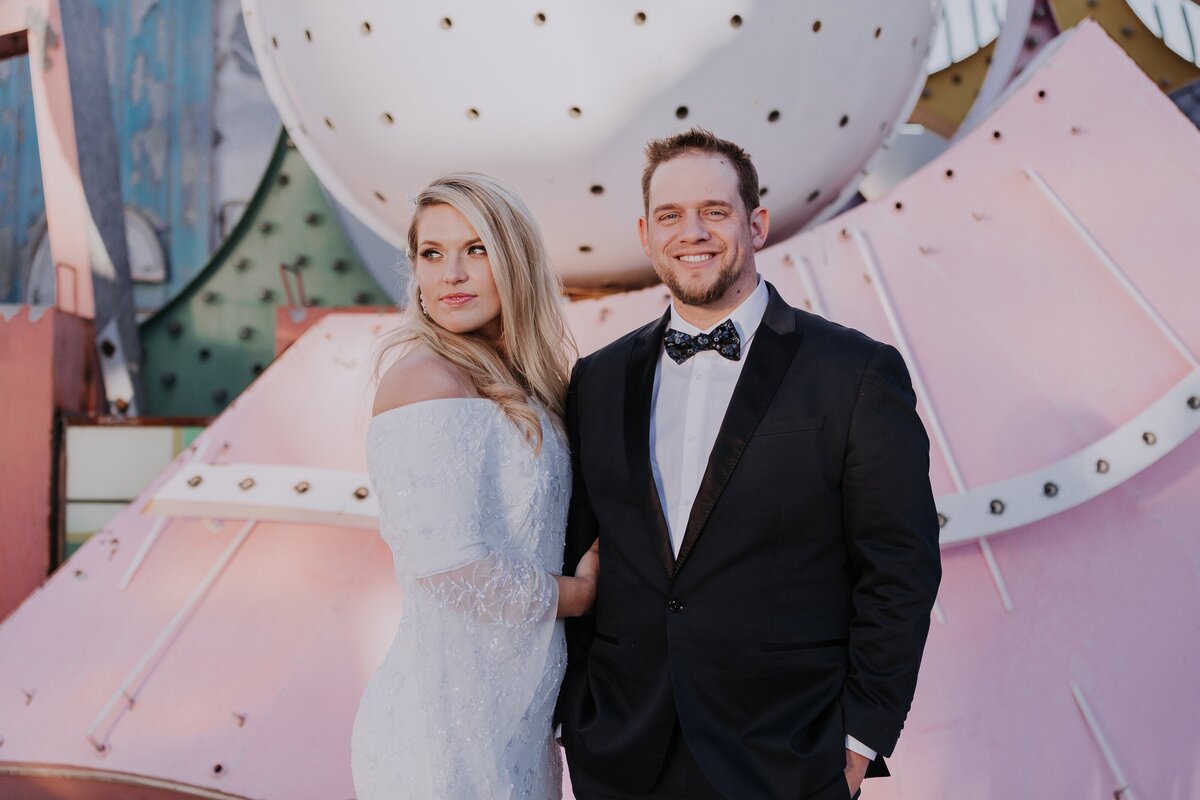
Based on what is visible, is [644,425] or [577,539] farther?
[577,539]

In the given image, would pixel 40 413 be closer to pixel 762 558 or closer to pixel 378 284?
pixel 378 284

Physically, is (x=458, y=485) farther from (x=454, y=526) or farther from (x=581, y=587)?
(x=581, y=587)

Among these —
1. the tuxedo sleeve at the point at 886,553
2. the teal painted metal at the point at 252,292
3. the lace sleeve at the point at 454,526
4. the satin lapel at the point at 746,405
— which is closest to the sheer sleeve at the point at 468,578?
the lace sleeve at the point at 454,526

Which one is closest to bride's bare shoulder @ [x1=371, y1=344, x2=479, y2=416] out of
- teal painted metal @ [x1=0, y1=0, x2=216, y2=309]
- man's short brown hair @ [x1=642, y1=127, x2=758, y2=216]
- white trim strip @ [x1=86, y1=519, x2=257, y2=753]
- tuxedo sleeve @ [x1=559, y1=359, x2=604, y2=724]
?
tuxedo sleeve @ [x1=559, y1=359, x2=604, y2=724]

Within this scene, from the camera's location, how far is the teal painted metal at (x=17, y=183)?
4441 millimetres

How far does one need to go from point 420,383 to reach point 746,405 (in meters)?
0.42

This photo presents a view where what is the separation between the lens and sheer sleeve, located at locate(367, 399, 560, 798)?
1.28m

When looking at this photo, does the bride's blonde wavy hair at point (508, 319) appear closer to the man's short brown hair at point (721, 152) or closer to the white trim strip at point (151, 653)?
the man's short brown hair at point (721, 152)

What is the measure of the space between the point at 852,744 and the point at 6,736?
188 centimetres

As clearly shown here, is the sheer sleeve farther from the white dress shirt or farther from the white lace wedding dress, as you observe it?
the white dress shirt

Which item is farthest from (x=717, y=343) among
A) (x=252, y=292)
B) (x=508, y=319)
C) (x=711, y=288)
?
(x=252, y=292)

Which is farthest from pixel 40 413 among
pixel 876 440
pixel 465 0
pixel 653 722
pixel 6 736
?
pixel 876 440

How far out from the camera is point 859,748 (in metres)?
1.20

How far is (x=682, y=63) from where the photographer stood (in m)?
1.93
